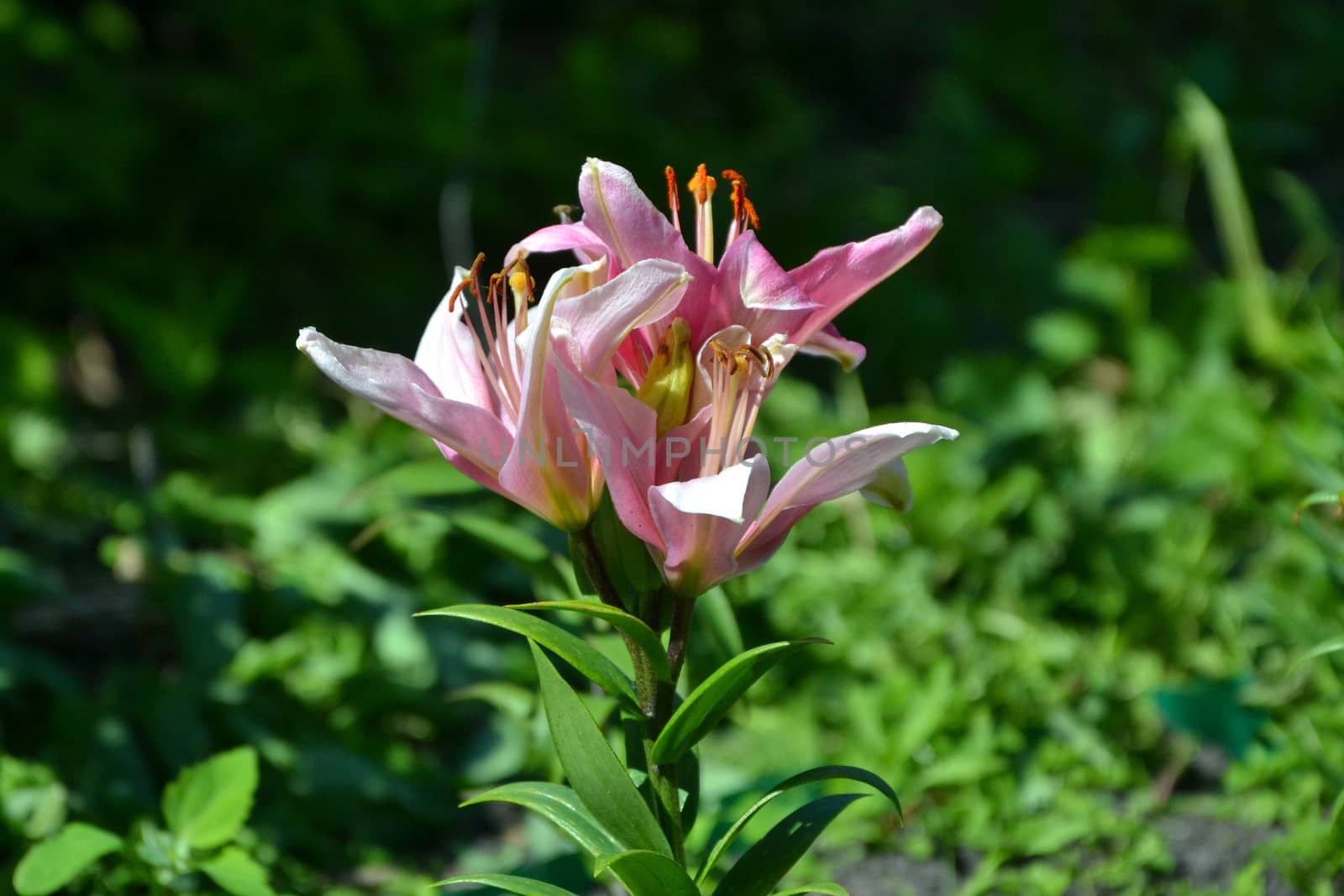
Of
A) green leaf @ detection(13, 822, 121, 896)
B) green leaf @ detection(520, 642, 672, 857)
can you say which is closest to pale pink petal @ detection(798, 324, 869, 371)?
green leaf @ detection(520, 642, 672, 857)

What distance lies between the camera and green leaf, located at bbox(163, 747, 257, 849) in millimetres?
1381

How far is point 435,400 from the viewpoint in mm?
979

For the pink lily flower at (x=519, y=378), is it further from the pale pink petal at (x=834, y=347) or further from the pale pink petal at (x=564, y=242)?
the pale pink petal at (x=834, y=347)

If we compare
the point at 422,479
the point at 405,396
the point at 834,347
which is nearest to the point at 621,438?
the point at 405,396

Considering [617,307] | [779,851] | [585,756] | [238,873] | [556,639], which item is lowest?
[238,873]

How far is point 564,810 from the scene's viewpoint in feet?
3.60

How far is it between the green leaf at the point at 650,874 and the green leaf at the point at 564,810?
3 centimetres

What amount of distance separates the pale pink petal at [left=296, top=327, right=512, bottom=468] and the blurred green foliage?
0.34 meters

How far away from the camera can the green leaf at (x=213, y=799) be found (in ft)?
4.53

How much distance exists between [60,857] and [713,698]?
0.79 metres

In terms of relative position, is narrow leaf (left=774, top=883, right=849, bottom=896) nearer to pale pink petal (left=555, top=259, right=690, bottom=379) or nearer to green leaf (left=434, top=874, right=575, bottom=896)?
green leaf (left=434, top=874, right=575, bottom=896)

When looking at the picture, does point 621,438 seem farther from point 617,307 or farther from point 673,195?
point 673,195

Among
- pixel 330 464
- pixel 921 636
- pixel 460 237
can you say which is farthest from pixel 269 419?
pixel 921 636

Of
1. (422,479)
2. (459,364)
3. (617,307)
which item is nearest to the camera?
(617,307)
